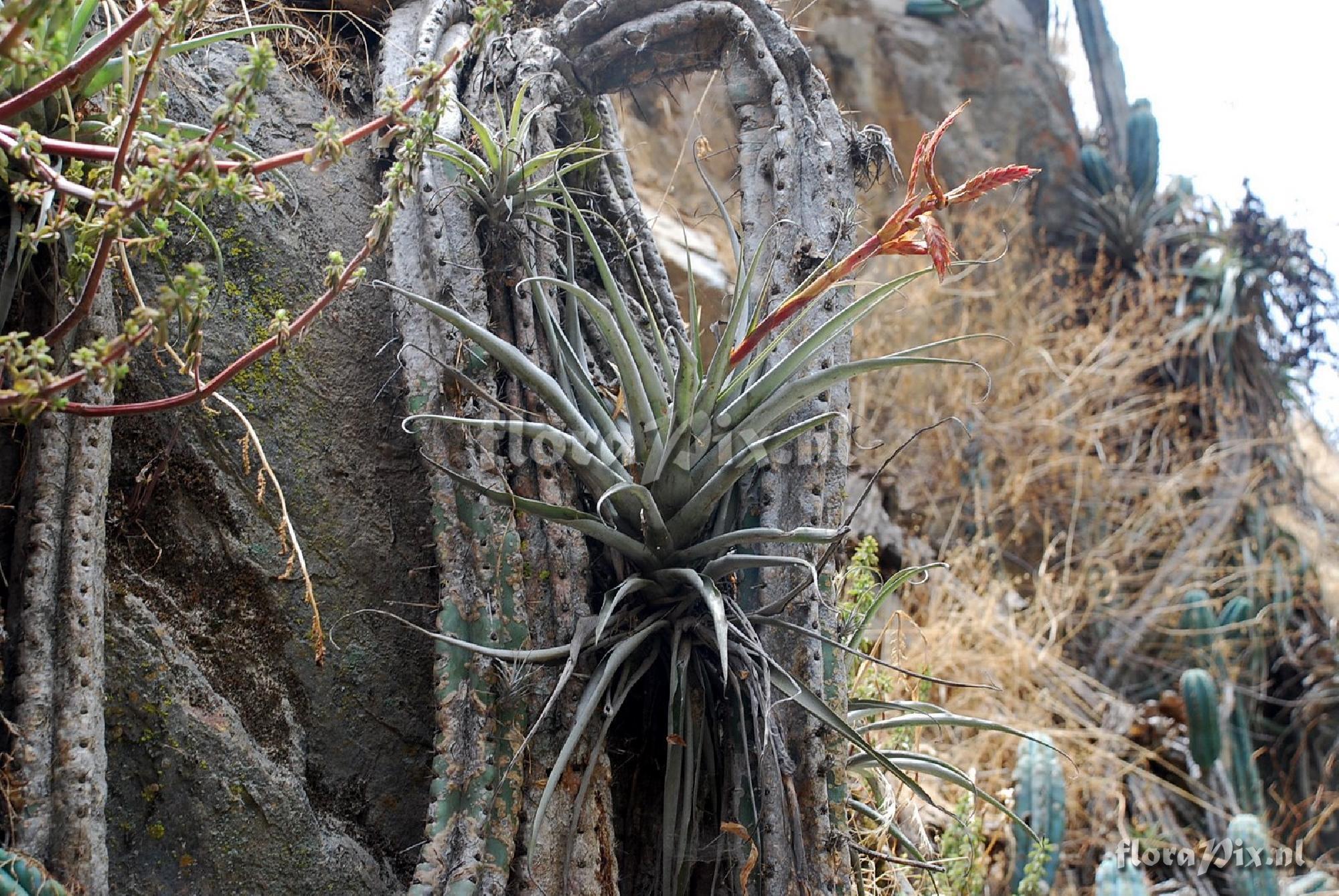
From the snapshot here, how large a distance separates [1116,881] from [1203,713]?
149cm

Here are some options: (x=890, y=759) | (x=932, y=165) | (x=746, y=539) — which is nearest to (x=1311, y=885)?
(x=890, y=759)

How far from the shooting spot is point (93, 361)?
1.01 metres

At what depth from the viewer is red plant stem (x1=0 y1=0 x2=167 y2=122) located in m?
1.07

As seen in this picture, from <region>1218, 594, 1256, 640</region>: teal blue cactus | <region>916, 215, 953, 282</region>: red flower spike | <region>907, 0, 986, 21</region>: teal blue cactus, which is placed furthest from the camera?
<region>907, 0, 986, 21</region>: teal blue cactus

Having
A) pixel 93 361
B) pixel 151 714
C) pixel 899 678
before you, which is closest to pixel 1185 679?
pixel 899 678

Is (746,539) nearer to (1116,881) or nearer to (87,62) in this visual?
(87,62)

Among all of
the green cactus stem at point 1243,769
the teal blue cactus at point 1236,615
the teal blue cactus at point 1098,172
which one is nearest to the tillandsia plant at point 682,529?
the green cactus stem at point 1243,769

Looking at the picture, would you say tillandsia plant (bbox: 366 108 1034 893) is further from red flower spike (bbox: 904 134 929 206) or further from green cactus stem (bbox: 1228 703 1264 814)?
green cactus stem (bbox: 1228 703 1264 814)

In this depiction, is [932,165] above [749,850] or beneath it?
above

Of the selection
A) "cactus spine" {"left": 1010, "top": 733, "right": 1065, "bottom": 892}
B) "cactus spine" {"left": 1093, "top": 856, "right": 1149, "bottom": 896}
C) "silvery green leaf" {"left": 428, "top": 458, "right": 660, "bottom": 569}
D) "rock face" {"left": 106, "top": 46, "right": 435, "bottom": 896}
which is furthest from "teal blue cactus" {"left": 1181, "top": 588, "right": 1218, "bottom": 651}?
"rock face" {"left": 106, "top": 46, "right": 435, "bottom": 896}

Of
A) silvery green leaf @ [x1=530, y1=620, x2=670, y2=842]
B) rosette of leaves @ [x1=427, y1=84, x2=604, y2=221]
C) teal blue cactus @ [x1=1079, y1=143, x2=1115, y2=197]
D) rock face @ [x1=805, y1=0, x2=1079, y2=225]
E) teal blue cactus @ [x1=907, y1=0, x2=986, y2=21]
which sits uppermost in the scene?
teal blue cactus @ [x1=907, y1=0, x2=986, y2=21]

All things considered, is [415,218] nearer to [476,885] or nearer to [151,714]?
[151,714]

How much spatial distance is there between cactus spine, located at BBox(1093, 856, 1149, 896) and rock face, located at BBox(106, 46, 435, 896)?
217 centimetres

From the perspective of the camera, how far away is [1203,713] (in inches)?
167
